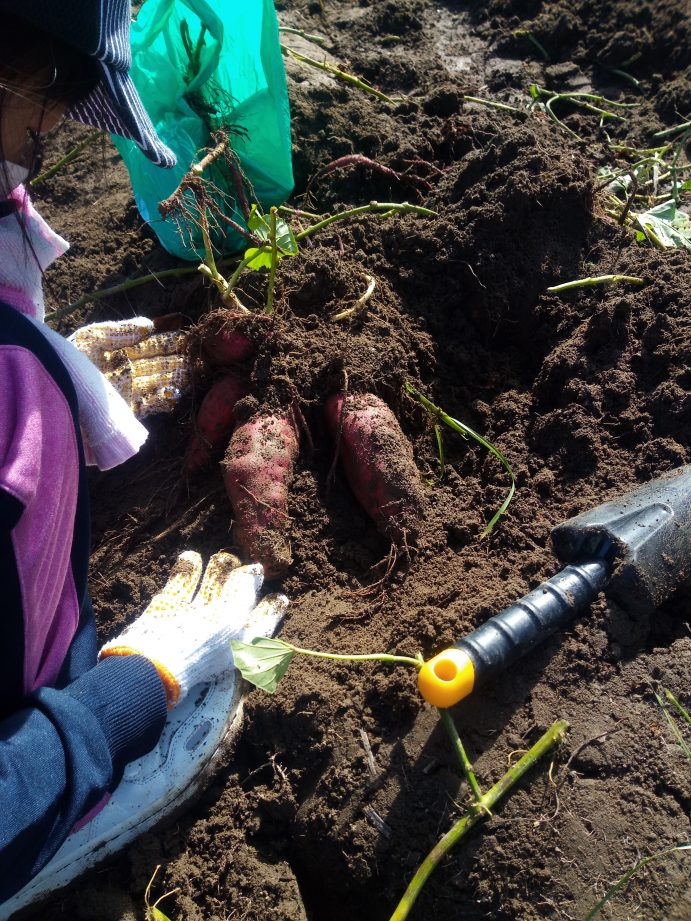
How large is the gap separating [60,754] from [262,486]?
0.77 m

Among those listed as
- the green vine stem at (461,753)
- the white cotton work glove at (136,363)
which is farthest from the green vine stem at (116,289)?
the green vine stem at (461,753)

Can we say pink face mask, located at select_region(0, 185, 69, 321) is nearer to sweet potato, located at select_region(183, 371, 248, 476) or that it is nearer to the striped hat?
the striped hat

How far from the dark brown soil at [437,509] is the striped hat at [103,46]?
734 mm

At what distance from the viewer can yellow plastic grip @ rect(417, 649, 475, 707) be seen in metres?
1.27

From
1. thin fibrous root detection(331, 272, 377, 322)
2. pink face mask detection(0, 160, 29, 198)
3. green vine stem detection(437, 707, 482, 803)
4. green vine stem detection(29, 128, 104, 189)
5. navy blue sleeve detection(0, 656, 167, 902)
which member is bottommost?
green vine stem detection(437, 707, 482, 803)

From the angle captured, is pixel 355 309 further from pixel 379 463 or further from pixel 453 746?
pixel 453 746

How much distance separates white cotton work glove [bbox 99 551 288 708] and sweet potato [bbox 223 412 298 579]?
Answer: 53mm

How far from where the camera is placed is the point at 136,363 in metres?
2.08

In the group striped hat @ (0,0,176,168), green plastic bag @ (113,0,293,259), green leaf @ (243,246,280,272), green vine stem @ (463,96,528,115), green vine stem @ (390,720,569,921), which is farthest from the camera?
green vine stem @ (463,96,528,115)

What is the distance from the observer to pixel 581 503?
171 cm

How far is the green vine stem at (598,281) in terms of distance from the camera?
204cm

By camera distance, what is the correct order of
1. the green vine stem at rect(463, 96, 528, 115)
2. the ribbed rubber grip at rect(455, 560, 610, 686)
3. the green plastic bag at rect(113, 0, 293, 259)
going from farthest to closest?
the green vine stem at rect(463, 96, 528, 115), the green plastic bag at rect(113, 0, 293, 259), the ribbed rubber grip at rect(455, 560, 610, 686)

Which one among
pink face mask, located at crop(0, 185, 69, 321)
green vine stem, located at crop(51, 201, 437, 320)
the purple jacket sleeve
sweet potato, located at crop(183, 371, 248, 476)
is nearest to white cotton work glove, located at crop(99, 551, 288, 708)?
the purple jacket sleeve

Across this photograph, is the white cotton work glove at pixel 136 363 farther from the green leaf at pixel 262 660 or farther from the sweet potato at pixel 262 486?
the green leaf at pixel 262 660
